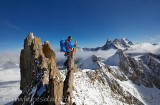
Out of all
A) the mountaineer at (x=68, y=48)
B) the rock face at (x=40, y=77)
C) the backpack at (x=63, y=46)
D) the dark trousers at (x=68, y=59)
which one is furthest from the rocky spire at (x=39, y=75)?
the backpack at (x=63, y=46)

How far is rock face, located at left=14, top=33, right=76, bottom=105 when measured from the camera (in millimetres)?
28109

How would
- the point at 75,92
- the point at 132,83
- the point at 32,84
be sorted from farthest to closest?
the point at 132,83, the point at 75,92, the point at 32,84

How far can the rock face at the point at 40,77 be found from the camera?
28.1 m

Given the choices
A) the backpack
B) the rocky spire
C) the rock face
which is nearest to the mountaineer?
the backpack

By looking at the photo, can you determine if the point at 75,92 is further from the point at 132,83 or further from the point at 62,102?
the point at 132,83

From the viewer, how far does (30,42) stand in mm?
36375

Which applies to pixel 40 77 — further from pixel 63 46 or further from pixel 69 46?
pixel 69 46

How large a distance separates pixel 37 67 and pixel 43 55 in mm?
2267

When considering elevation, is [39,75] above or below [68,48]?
below

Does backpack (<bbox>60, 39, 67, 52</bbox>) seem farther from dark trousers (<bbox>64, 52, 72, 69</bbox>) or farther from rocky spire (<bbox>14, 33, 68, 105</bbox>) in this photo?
rocky spire (<bbox>14, 33, 68, 105</bbox>)

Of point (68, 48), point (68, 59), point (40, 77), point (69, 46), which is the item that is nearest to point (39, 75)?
point (40, 77)

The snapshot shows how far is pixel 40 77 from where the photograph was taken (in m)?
31.1

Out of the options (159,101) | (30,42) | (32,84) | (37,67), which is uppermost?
(30,42)

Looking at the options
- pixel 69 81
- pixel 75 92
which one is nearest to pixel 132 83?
pixel 75 92
